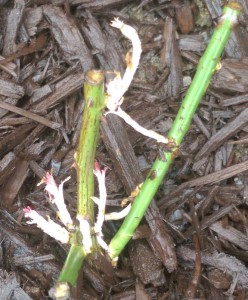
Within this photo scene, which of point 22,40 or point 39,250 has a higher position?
point 22,40

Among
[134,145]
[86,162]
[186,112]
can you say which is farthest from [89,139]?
[134,145]

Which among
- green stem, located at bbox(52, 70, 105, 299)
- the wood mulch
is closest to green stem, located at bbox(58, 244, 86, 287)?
green stem, located at bbox(52, 70, 105, 299)

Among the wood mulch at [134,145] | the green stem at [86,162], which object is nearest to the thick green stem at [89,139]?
the green stem at [86,162]

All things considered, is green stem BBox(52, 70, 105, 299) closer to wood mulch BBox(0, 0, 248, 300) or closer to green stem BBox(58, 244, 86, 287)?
green stem BBox(58, 244, 86, 287)

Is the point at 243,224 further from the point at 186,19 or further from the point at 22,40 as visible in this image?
the point at 22,40

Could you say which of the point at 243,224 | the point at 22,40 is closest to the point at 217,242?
the point at 243,224

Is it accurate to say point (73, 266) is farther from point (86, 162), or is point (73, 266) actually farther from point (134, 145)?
point (134, 145)
